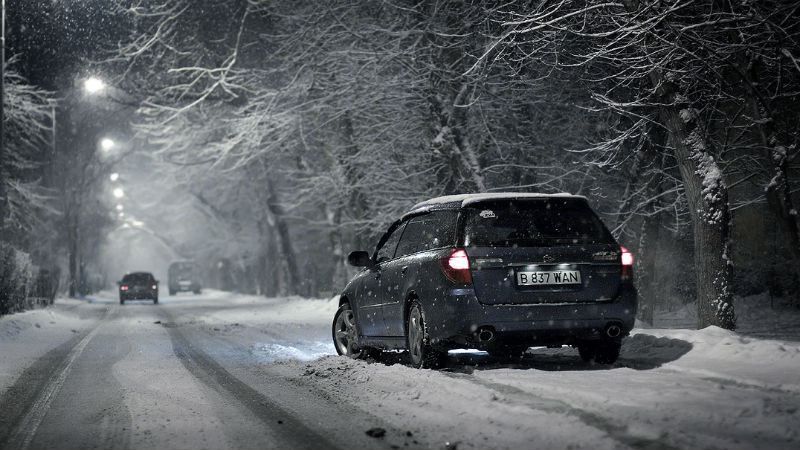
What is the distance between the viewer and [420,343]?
30.2 ft

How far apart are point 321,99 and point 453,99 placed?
3.35 metres

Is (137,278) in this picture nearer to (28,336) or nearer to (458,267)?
(28,336)

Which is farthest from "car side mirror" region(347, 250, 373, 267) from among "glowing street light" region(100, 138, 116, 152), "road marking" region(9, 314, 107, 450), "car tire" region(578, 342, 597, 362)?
"glowing street light" region(100, 138, 116, 152)

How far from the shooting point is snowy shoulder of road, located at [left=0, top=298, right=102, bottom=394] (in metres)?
12.1

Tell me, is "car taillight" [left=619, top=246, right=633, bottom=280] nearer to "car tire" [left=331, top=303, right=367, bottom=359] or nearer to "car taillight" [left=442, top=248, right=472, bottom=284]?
"car taillight" [left=442, top=248, right=472, bottom=284]

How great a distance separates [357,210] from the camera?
93.8 feet

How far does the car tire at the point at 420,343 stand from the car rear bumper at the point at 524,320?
0.97ft

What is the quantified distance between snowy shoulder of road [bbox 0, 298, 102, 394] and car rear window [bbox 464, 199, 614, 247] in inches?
210

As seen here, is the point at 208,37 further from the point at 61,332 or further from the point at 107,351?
the point at 107,351

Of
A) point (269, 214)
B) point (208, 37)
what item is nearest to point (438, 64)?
point (208, 37)

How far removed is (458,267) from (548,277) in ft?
2.89

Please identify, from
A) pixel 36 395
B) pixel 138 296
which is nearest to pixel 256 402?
pixel 36 395

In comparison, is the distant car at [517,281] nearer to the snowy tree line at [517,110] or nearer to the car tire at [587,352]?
the car tire at [587,352]

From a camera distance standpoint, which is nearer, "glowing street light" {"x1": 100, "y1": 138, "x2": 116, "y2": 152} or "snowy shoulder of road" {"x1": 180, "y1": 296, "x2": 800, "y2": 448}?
"snowy shoulder of road" {"x1": 180, "y1": 296, "x2": 800, "y2": 448}
